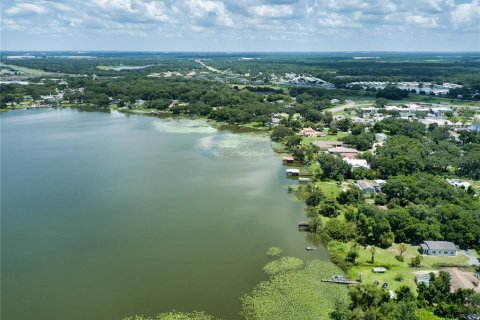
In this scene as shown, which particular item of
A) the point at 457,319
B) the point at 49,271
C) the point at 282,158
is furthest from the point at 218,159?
the point at 457,319

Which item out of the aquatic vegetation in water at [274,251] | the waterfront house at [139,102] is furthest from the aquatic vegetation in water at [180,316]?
the waterfront house at [139,102]

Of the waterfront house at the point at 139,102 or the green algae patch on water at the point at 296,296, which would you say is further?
the waterfront house at the point at 139,102

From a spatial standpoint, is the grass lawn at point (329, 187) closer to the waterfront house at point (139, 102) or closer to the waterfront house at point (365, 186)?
the waterfront house at point (365, 186)

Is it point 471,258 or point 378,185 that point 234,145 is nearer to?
point 378,185

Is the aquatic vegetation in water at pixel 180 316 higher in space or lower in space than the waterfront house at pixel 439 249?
lower

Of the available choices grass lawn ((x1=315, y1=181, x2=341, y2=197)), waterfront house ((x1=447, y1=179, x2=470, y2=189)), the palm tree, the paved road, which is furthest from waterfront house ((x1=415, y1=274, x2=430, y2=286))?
waterfront house ((x1=447, y1=179, x2=470, y2=189))

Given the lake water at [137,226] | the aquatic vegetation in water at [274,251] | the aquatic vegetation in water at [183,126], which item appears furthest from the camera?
the aquatic vegetation in water at [183,126]
